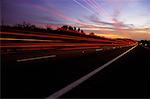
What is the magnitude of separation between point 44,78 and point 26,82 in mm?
991

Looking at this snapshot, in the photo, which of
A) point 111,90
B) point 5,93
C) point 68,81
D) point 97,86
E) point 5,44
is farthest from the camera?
point 5,44

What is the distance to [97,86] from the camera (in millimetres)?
8164

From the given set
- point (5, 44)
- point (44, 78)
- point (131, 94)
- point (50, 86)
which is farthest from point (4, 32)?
point (131, 94)

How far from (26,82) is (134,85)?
10.1 ft

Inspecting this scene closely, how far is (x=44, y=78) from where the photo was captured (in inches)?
367

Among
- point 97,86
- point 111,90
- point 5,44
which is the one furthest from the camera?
point 5,44

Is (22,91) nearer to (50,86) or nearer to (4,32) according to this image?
(50,86)

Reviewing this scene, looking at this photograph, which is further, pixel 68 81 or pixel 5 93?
pixel 68 81

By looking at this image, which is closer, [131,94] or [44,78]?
[131,94]

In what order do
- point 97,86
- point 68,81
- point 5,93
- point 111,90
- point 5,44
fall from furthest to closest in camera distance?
point 5,44, point 68,81, point 97,86, point 111,90, point 5,93

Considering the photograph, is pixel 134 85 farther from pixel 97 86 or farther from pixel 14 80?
pixel 14 80

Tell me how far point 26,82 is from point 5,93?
1.59m

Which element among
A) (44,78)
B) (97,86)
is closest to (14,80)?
(44,78)

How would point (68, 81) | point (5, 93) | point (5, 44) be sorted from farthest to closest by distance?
1. point (5, 44)
2. point (68, 81)
3. point (5, 93)
